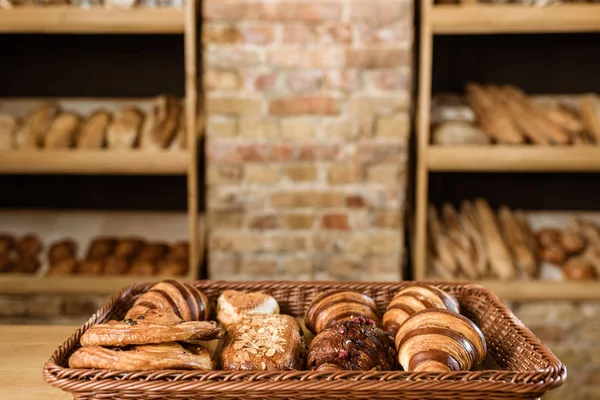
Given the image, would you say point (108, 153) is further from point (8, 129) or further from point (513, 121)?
point (513, 121)

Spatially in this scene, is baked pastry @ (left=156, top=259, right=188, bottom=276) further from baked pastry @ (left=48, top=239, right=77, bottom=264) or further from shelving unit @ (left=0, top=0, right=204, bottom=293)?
baked pastry @ (left=48, top=239, right=77, bottom=264)

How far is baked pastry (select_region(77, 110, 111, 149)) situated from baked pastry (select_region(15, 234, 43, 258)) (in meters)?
0.45

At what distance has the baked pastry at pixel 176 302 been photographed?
1227 mm

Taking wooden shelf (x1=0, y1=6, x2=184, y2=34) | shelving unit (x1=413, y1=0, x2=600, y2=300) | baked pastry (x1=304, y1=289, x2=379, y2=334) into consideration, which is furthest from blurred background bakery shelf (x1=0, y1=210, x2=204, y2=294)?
baked pastry (x1=304, y1=289, x2=379, y2=334)

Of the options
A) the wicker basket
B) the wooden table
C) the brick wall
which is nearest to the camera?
the wicker basket

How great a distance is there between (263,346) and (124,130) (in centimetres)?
161

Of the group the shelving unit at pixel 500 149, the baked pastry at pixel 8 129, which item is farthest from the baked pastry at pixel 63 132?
the shelving unit at pixel 500 149

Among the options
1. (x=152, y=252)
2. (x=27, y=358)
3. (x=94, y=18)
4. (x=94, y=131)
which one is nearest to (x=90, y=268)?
(x=152, y=252)

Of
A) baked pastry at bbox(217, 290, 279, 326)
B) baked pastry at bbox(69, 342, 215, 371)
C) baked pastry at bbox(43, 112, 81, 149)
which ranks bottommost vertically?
baked pastry at bbox(69, 342, 215, 371)

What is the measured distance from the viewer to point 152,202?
9.94ft

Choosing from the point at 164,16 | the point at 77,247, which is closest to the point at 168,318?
the point at 164,16

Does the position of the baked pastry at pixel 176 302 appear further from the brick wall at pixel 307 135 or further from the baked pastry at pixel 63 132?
the baked pastry at pixel 63 132

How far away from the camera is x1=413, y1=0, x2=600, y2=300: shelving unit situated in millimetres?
2361

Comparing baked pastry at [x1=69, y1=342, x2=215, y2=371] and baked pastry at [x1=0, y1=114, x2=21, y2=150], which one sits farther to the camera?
baked pastry at [x1=0, y1=114, x2=21, y2=150]
